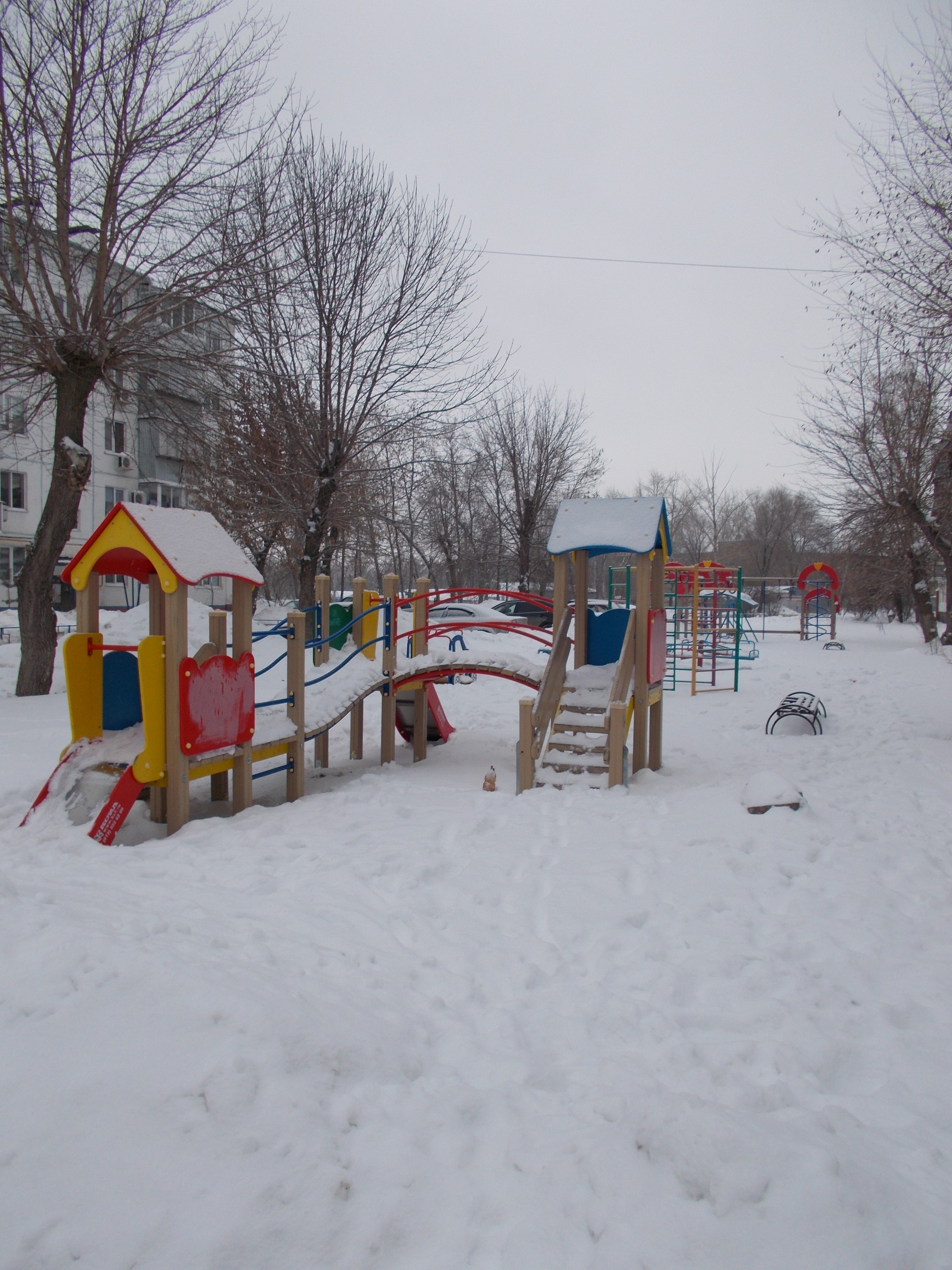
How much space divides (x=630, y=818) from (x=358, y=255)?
11.7m

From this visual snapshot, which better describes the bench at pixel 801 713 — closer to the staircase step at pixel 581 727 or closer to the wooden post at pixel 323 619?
the staircase step at pixel 581 727

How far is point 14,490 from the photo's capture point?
29.4 m

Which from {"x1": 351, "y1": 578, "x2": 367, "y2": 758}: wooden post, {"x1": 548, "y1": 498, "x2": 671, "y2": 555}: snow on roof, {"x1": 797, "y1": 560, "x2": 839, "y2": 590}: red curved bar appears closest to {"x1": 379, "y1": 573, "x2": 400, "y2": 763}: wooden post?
{"x1": 351, "y1": 578, "x2": 367, "y2": 758}: wooden post

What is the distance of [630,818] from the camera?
220 inches

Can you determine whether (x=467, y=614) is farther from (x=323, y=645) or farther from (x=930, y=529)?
(x=323, y=645)

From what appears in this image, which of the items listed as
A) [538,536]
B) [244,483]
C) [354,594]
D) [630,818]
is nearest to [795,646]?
[538,536]

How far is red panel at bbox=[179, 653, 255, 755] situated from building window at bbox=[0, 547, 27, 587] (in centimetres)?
2699

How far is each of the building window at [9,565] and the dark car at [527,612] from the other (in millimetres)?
17781

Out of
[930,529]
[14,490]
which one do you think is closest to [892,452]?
[930,529]

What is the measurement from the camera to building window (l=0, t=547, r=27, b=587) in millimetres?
28922

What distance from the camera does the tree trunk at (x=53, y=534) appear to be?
393 inches

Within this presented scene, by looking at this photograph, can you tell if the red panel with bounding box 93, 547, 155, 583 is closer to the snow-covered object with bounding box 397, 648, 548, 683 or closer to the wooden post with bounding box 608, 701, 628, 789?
the snow-covered object with bounding box 397, 648, 548, 683

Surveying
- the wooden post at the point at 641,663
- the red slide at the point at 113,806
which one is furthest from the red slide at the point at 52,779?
the wooden post at the point at 641,663

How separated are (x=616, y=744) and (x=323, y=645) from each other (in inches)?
139
